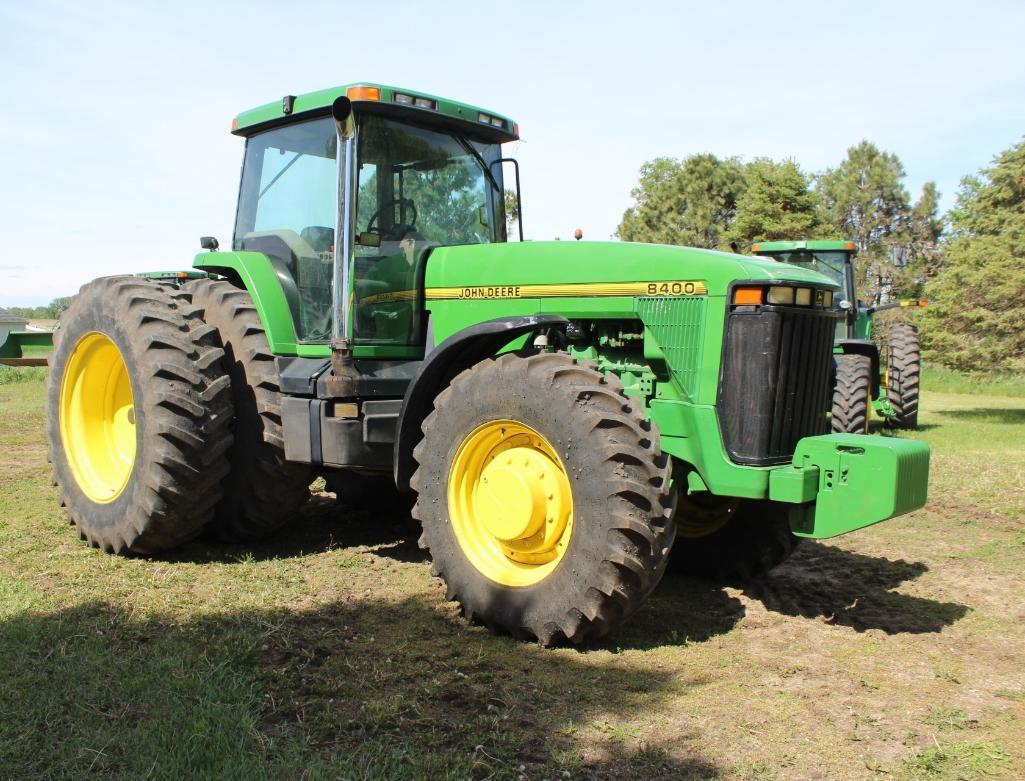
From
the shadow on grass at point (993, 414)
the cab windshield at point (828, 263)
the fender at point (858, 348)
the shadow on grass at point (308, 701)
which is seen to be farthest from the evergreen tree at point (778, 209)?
the shadow on grass at point (308, 701)

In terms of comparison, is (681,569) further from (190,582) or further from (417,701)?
(190,582)

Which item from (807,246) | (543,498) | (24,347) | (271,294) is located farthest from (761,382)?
(807,246)

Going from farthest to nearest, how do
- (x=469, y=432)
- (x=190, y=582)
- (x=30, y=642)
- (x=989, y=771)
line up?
(x=190, y=582), (x=469, y=432), (x=30, y=642), (x=989, y=771)

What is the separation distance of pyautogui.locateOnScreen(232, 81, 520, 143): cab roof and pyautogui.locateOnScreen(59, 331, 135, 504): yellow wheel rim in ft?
5.81

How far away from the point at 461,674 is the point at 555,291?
2.00m

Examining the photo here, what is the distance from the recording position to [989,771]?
296 cm

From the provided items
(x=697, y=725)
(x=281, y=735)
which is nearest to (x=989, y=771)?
(x=697, y=725)

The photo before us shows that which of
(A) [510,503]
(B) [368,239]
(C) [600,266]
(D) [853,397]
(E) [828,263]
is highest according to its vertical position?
(E) [828,263]

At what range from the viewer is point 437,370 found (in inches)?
184

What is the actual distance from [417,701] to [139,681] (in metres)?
1.08

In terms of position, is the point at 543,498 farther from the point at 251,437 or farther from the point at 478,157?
the point at 478,157

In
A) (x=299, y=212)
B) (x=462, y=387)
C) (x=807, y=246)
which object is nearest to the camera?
(x=462, y=387)

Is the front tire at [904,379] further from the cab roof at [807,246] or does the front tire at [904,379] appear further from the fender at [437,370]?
the fender at [437,370]

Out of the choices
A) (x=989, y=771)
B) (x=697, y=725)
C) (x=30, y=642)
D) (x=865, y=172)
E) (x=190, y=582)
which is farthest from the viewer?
(x=865, y=172)
